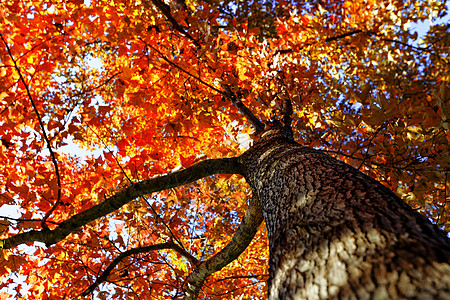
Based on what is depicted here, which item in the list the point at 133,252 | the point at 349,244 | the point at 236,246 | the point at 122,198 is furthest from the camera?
the point at 133,252

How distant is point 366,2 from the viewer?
16.1 feet

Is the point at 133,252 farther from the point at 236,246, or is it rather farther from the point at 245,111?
the point at 245,111

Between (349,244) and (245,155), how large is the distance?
1.78 m

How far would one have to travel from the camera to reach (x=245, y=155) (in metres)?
2.59

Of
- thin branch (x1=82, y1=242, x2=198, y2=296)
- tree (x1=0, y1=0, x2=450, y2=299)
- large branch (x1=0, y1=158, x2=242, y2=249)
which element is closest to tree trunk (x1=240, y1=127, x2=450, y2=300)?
tree (x1=0, y1=0, x2=450, y2=299)

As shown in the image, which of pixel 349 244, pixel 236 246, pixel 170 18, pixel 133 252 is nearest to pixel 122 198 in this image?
pixel 133 252

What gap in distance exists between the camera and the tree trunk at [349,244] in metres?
0.66

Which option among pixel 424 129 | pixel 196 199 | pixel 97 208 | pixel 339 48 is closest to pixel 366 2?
pixel 339 48

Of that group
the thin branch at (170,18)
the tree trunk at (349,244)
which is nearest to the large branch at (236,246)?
the tree trunk at (349,244)

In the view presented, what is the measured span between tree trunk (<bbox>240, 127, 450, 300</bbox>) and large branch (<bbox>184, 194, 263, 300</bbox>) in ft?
2.92

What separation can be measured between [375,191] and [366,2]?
5.30m

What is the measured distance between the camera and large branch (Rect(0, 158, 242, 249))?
7.15 feet

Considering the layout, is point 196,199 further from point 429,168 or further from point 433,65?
point 433,65

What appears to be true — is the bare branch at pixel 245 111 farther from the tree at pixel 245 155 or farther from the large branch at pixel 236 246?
the large branch at pixel 236 246
